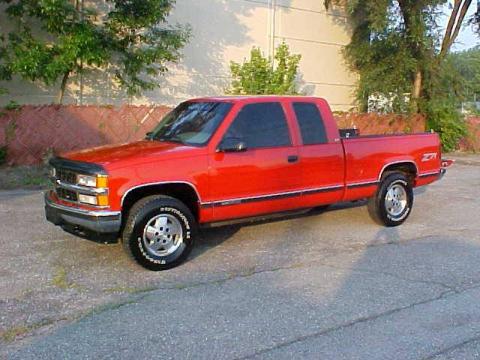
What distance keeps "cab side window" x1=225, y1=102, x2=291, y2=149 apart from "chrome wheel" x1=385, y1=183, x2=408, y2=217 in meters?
2.23

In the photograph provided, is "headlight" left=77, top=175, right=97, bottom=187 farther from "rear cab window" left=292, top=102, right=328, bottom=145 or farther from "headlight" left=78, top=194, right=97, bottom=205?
"rear cab window" left=292, top=102, right=328, bottom=145

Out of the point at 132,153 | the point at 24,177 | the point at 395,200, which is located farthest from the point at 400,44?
the point at 132,153

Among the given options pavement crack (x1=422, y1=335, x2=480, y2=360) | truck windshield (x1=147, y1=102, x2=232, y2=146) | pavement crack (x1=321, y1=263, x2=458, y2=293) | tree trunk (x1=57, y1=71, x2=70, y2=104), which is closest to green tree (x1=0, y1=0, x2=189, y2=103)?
tree trunk (x1=57, y1=71, x2=70, y2=104)

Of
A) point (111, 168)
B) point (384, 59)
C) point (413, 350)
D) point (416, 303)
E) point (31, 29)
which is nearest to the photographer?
point (413, 350)

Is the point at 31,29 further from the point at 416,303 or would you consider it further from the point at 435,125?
the point at 435,125

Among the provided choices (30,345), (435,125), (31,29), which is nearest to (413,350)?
(30,345)

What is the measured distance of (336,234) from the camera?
780 cm

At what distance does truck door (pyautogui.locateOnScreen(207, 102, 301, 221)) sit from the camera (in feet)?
20.8

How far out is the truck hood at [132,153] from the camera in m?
5.76

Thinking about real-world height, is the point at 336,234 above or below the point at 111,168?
below

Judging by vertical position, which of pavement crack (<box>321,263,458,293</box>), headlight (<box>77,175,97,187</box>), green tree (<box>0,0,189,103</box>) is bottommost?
pavement crack (<box>321,263,458,293</box>)

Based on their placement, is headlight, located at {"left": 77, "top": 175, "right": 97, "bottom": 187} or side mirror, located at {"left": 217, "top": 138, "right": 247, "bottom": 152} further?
side mirror, located at {"left": 217, "top": 138, "right": 247, "bottom": 152}

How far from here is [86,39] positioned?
13445 millimetres

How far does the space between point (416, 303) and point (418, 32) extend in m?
16.2
